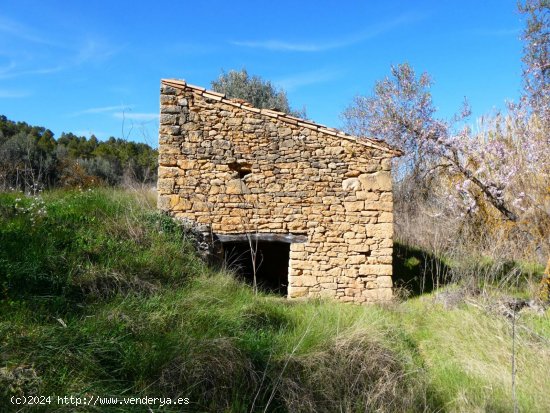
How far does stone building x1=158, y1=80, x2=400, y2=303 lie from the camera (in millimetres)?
8219

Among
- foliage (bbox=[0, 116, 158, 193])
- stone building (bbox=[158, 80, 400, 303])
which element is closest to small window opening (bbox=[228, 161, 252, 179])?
stone building (bbox=[158, 80, 400, 303])

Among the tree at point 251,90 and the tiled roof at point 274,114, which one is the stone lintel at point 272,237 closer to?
the tiled roof at point 274,114

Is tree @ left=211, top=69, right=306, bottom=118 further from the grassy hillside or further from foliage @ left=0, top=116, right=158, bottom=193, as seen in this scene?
the grassy hillside

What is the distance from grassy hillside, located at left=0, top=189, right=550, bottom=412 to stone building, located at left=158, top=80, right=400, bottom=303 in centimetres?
167

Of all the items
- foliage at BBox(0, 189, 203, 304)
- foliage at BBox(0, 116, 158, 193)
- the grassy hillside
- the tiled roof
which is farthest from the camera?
foliage at BBox(0, 116, 158, 193)

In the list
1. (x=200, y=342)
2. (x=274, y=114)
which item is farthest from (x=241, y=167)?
(x=200, y=342)

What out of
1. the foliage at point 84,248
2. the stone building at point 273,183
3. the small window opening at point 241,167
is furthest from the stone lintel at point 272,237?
the small window opening at point 241,167

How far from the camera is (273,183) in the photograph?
8.27 m

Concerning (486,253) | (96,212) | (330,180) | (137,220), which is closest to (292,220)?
(330,180)

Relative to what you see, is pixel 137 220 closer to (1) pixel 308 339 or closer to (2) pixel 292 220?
(2) pixel 292 220

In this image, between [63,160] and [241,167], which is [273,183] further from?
[63,160]

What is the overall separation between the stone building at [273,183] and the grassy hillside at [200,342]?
65.8 inches

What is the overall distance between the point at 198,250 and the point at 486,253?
20.6ft

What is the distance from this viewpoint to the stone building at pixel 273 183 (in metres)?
8.22
